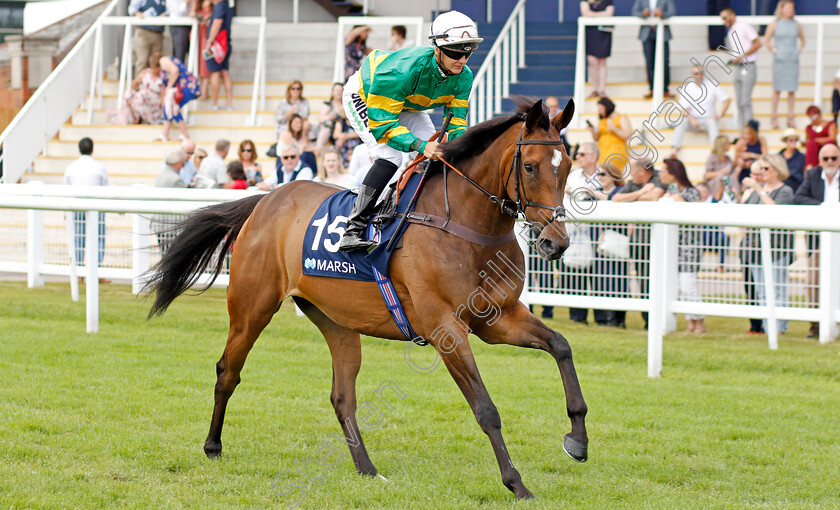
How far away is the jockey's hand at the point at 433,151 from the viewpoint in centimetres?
Result: 448

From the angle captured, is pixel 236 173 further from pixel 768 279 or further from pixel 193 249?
pixel 768 279

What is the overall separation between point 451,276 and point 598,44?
9.07 meters

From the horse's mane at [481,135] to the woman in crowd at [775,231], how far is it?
3769mm

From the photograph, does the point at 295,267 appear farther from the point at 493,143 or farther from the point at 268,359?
the point at 268,359

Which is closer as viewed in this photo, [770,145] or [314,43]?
[770,145]

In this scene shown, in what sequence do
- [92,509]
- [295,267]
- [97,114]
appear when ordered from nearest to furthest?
[92,509]
[295,267]
[97,114]

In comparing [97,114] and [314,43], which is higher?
[314,43]

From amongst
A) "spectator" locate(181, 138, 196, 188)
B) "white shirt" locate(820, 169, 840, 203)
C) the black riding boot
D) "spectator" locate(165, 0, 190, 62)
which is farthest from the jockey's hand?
"spectator" locate(165, 0, 190, 62)

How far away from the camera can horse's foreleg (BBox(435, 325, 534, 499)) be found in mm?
4199

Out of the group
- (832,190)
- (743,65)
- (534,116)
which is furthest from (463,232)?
(743,65)

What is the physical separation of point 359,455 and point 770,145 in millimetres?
8550

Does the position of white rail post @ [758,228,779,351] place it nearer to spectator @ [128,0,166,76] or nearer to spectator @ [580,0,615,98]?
spectator @ [580,0,615,98]

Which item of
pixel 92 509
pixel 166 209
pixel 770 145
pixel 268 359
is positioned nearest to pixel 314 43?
pixel 770 145

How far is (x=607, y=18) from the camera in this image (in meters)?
12.5
